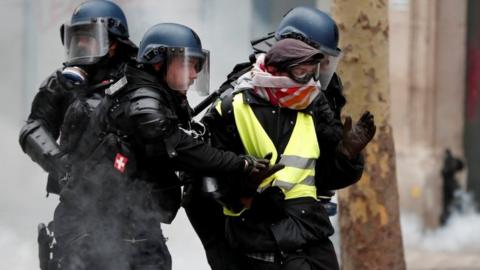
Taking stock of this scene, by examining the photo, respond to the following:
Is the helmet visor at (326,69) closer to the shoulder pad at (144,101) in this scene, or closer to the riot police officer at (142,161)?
the riot police officer at (142,161)

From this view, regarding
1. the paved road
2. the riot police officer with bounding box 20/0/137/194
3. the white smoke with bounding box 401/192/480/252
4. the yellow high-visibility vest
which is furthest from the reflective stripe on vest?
the white smoke with bounding box 401/192/480/252

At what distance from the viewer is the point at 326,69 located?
5266 millimetres

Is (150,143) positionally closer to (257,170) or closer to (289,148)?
(257,170)

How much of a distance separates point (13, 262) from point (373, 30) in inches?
108

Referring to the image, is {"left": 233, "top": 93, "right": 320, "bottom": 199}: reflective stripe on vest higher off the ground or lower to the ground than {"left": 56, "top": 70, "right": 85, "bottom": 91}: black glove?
lower

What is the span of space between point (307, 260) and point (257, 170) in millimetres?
495

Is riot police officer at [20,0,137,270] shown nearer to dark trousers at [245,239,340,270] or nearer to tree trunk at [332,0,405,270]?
dark trousers at [245,239,340,270]

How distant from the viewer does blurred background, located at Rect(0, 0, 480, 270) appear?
8.16 meters

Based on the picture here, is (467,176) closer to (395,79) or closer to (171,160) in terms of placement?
(395,79)

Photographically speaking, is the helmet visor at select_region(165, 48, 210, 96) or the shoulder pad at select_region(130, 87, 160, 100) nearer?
the shoulder pad at select_region(130, 87, 160, 100)

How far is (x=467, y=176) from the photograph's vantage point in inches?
519

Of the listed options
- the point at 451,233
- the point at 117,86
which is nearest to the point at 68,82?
the point at 117,86

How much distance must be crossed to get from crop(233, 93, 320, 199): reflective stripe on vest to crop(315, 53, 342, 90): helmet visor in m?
0.31

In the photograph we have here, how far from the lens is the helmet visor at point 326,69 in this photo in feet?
17.2
